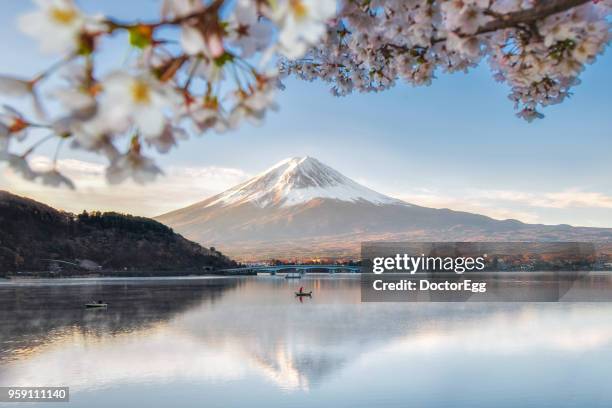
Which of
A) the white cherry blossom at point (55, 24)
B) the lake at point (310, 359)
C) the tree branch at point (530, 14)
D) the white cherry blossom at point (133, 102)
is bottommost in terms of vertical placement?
the lake at point (310, 359)

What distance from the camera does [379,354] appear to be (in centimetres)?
2838

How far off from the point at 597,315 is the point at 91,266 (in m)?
114

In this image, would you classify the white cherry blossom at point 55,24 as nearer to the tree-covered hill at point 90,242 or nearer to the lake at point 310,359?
the lake at point 310,359

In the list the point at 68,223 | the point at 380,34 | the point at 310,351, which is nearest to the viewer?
the point at 380,34

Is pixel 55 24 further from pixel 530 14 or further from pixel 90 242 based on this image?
pixel 90 242

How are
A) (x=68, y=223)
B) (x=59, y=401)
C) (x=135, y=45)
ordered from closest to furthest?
(x=135, y=45) < (x=59, y=401) < (x=68, y=223)

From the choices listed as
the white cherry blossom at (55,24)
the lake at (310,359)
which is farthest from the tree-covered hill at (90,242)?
the white cherry blossom at (55,24)

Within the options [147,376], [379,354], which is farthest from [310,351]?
[147,376]

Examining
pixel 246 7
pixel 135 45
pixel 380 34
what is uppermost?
pixel 380 34

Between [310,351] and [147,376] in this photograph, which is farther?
[310,351]

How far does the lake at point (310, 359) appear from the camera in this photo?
2012cm

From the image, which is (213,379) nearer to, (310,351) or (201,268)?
(310,351)

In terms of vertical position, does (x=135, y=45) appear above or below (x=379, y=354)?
above

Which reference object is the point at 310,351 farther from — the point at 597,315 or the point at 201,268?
the point at 201,268
